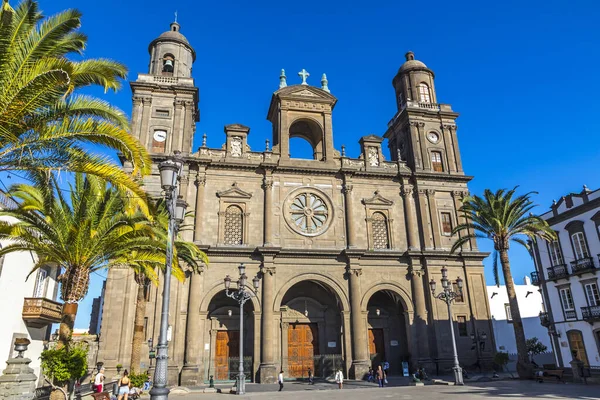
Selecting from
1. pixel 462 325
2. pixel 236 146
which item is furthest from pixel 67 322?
pixel 462 325

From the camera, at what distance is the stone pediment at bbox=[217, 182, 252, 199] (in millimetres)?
30531

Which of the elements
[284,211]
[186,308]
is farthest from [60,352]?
[284,211]

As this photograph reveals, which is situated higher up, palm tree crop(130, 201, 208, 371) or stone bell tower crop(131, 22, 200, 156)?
stone bell tower crop(131, 22, 200, 156)

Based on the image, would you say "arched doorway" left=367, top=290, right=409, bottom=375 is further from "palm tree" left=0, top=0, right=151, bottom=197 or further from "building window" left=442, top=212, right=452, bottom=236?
"palm tree" left=0, top=0, right=151, bottom=197

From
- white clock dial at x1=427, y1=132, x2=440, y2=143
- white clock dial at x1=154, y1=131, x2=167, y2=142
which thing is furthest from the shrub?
white clock dial at x1=427, y1=132, x2=440, y2=143

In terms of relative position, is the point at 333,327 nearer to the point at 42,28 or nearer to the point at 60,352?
the point at 60,352

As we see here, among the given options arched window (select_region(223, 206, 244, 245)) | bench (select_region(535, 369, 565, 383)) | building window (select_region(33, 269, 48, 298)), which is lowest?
bench (select_region(535, 369, 565, 383))

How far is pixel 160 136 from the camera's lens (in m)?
31.3

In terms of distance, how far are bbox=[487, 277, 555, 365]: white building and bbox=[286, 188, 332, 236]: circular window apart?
20136mm

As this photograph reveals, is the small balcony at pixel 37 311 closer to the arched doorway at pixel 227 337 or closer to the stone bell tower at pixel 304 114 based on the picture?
the arched doorway at pixel 227 337

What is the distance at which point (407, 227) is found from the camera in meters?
32.7

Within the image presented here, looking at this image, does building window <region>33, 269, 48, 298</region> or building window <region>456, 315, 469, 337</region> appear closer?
building window <region>33, 269, 48, 298</region>

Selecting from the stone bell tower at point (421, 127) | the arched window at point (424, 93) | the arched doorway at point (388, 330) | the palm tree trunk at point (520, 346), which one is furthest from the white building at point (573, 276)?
the arched window at point (424, 93)

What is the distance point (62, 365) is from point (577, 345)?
3185cm
